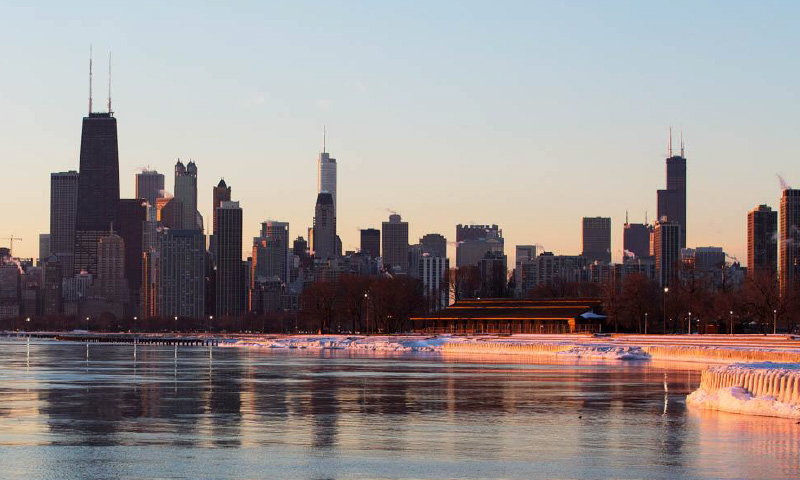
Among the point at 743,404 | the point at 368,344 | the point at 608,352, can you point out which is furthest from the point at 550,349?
the point at 743,404

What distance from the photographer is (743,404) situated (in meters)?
40.4

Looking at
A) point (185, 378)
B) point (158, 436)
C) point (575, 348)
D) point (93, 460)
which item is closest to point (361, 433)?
point (158, 436)

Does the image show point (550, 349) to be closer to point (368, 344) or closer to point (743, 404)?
point (368, 344)

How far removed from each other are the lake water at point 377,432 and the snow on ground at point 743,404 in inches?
29.4

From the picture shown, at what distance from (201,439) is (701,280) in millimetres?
163608

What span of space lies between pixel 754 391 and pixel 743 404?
70 cm

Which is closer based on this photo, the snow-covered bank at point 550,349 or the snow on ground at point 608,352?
the snow on ground at point 608,352

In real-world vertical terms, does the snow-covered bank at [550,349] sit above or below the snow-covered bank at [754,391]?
below

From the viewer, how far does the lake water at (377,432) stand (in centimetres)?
2716

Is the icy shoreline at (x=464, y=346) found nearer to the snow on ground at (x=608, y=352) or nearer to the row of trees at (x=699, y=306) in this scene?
the snow on ground at (x=608, y=352)

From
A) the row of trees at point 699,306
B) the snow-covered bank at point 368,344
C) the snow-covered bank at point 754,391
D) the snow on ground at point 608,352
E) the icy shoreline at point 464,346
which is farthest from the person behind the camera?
the row of trees at point 699,306

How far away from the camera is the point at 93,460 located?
28000 mm

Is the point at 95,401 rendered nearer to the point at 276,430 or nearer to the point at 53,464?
the point at 276,430

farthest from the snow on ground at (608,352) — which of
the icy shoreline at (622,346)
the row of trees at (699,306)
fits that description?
the row of trees at (699,306)
